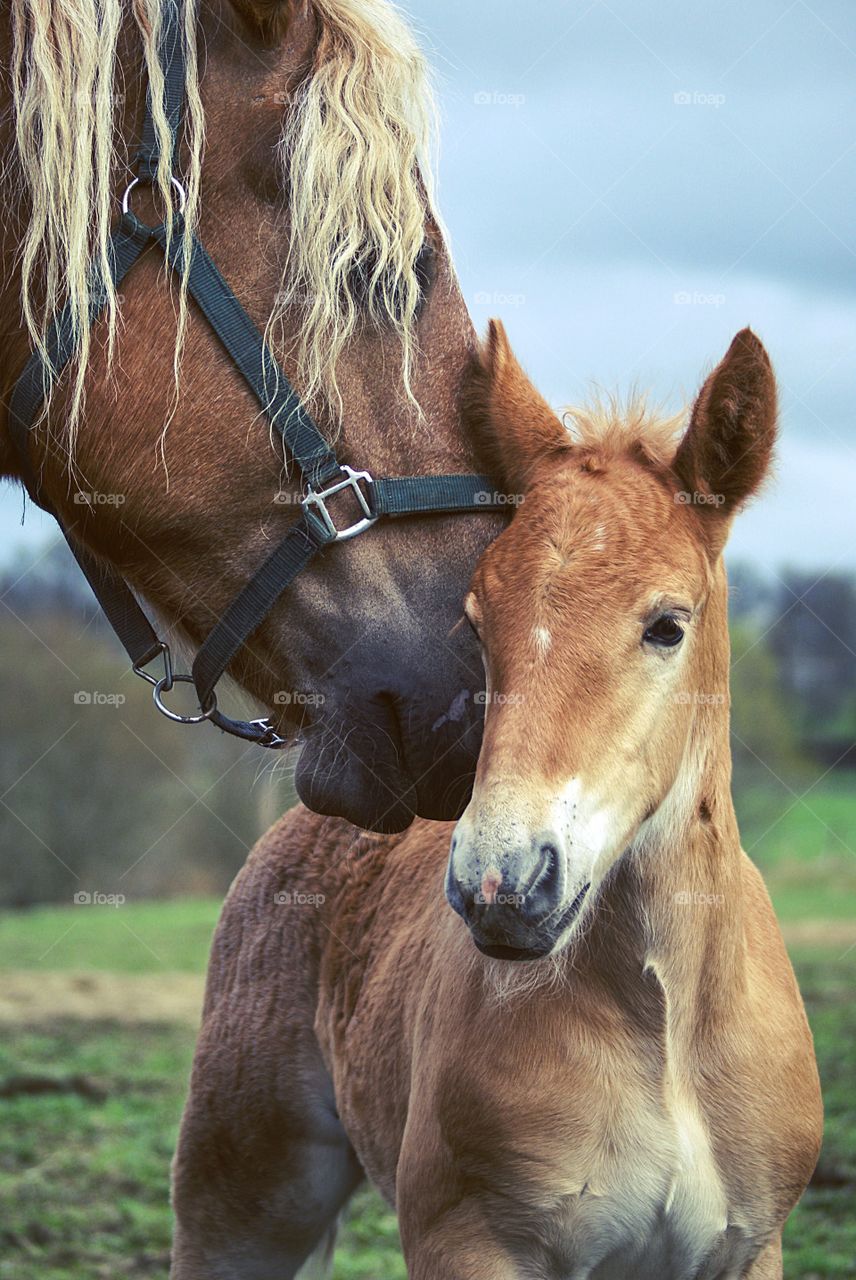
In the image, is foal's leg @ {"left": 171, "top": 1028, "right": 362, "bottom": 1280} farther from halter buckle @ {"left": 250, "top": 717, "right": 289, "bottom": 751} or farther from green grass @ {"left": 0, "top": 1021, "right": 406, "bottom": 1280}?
halter buckle @ {"left": 250, "top": 717, "right": 289, "bottom": 751}

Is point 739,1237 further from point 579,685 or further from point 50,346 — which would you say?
point 50,346

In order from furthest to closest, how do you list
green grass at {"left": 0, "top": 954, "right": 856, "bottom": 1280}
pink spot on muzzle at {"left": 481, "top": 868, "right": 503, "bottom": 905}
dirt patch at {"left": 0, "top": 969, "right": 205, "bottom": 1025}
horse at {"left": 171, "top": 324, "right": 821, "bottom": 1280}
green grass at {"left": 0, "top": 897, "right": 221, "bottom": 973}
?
green grass at {"left": 0, "top": 897, "right": 221, "bottom": 973}, dirt patch at {"left": 0, "top": 969, "right": 205, "bottom": 1025}, green grass at {"left": 0, "top": 954, "right": 856, "bottom": 1280}, horse at {"left": 171, "top": 324, "right": 821, "bottom": 1280}, pink spot on muzzle at {"left": 481, "top": 868, "right": 503, "bottom": 905}

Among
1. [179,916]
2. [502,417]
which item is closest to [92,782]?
[179,916]

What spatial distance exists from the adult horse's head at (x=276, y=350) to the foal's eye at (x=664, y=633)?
31cm

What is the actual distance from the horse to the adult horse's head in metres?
0.13

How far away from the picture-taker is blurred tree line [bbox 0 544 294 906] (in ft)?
51.5

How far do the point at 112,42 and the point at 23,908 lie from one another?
14203 mm

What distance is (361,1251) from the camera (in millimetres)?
4664

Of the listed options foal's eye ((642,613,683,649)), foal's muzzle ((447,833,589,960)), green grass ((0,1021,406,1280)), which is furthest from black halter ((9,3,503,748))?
green grass ((0,1021,406,1280))

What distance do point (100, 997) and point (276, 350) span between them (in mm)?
6713

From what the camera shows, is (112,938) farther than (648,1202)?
Yes

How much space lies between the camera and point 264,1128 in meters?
3.33

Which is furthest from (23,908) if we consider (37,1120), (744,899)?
(744,899)

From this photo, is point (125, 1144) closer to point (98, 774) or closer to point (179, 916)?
point (179, 916)
